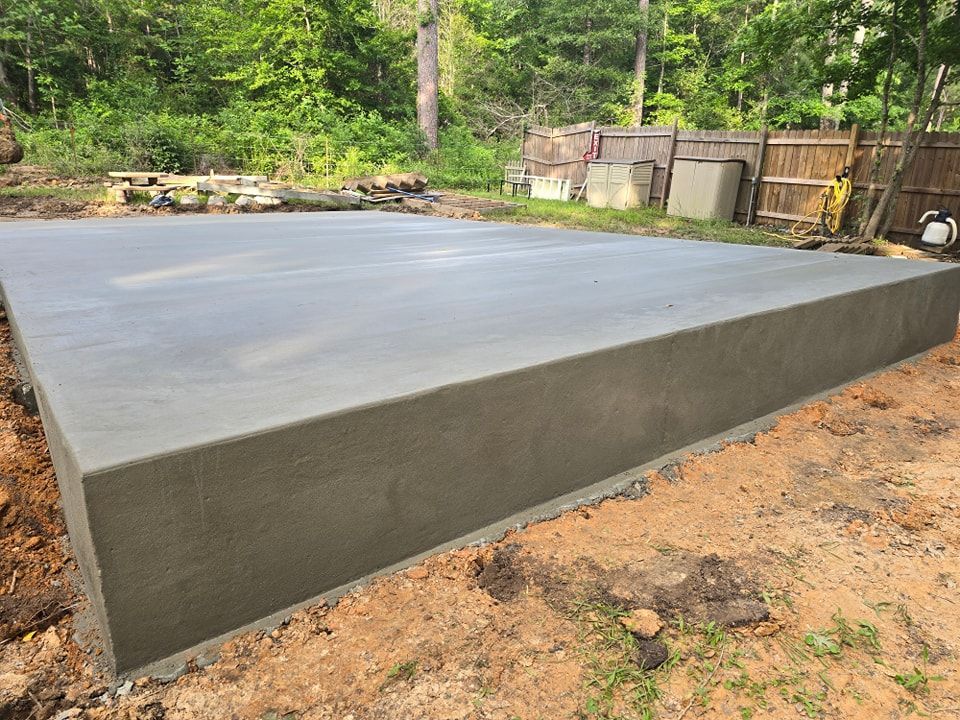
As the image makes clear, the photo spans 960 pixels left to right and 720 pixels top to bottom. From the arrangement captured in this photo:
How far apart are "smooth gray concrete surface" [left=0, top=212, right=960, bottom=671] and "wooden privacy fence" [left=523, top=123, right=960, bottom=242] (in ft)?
17.6

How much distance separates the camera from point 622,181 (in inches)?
468

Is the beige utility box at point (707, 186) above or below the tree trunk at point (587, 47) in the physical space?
below

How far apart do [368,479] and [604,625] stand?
2.34ft

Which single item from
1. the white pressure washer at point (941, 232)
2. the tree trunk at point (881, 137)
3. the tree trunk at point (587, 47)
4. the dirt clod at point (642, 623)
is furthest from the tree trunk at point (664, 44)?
the dirt clod at point (642, 623)

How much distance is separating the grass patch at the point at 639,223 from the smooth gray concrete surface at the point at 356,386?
4.73 m

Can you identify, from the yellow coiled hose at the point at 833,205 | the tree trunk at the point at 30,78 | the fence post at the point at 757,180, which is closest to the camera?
the yellow coiled hose at the point at 833,205

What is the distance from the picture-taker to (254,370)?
5.89 ft

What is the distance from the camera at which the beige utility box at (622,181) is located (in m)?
11.8

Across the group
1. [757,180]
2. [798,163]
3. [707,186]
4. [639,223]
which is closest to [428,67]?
[707,186]

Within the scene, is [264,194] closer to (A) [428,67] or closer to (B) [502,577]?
(A) [428,67]

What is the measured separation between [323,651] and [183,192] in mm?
9492

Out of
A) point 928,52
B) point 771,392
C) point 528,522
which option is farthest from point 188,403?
point 928,52

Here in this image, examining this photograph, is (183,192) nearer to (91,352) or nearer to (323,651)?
(91,352)

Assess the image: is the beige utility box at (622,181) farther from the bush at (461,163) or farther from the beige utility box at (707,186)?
the bush at (461,163)
